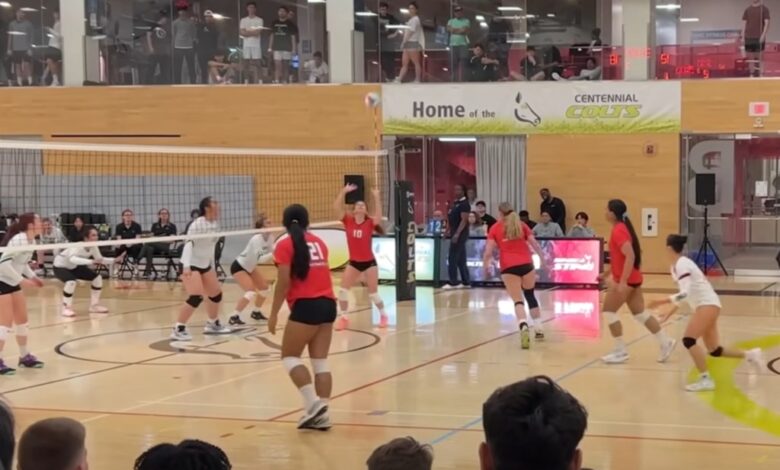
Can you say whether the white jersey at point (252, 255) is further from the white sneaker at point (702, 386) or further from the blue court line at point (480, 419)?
the white sneaker at point (702, 386)

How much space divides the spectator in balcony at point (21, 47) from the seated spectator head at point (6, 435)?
27665 mm

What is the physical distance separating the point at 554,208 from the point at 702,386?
46.3 ft

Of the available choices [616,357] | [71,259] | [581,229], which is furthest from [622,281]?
[581,229]

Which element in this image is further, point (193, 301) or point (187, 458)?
point (193, 301)

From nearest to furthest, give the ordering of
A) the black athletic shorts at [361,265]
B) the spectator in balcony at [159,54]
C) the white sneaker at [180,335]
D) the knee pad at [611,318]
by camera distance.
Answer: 1. the knee pad at [611,318]
2. the white sneaker at [180,335]
3. the black athletic shorts at [361,265]
4. the spectator in balcony at [159,54]

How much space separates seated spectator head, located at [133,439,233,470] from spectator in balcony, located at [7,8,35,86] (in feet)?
91.4

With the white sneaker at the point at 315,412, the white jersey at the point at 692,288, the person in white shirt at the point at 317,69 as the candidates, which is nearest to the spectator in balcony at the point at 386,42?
the person in white shirt at the point at 317,69

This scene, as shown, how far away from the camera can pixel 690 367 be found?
12391 mm

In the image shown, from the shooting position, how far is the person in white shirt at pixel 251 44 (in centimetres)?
2769

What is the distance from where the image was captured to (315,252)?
9578mm

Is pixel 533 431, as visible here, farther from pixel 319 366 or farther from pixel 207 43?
pixel 207 43

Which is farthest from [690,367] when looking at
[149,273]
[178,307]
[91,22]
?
[91,22]

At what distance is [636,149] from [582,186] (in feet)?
4.85

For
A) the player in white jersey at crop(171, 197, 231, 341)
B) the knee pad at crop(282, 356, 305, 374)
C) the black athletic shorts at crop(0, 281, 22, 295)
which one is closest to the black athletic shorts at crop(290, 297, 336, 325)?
the knee pad at crop(282, 356, 305, 374)
